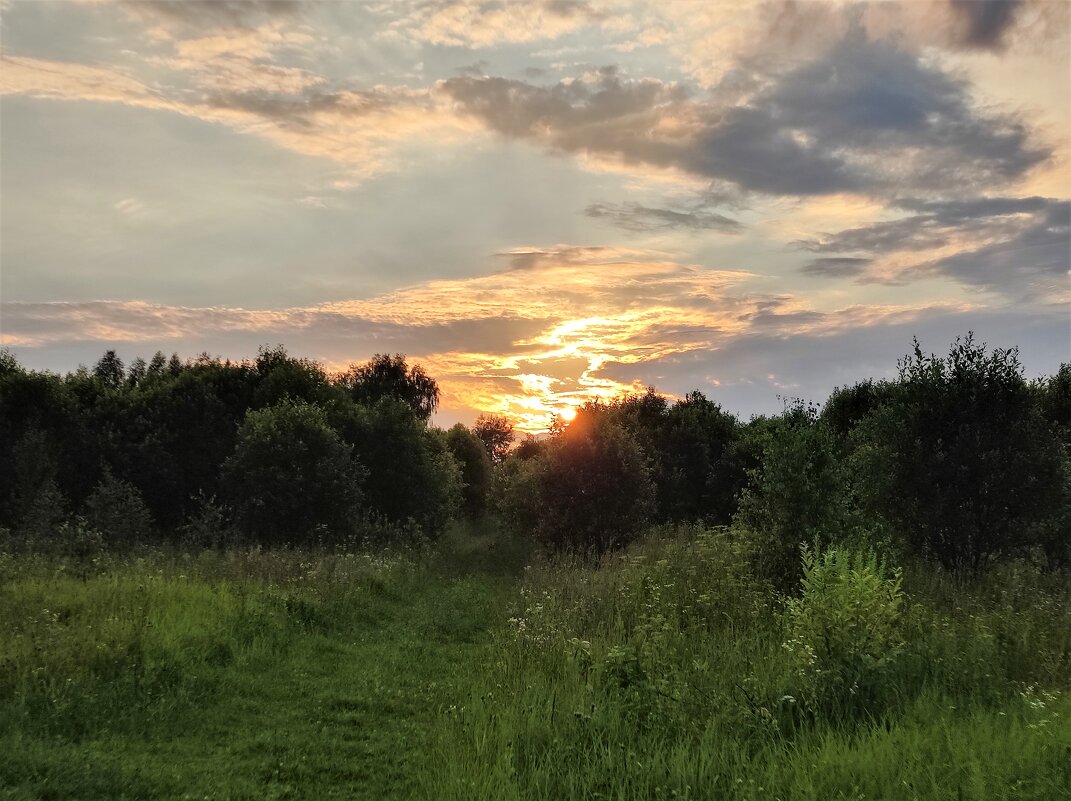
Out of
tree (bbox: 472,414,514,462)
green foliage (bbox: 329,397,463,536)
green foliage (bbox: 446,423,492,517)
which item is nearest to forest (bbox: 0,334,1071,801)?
green foliage (bbox: 329,397,463,536)

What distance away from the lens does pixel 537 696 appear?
8.00m

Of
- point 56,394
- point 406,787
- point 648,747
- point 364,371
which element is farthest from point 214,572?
point 364,371

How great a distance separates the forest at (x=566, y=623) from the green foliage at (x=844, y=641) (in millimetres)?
38

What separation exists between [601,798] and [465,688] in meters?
3.92

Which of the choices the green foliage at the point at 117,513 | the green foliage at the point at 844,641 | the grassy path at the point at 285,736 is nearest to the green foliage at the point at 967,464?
the green foliage at the point at 844,641

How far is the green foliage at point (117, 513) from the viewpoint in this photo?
23.0m

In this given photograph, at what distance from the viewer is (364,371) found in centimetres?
5891

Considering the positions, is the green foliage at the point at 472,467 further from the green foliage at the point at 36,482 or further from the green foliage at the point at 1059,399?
the green foliage at the point at 1059,399

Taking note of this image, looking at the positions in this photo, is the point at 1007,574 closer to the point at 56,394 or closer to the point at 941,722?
the point at 941,722

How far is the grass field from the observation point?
605 centimetres

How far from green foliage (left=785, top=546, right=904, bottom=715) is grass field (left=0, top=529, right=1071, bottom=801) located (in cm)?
5

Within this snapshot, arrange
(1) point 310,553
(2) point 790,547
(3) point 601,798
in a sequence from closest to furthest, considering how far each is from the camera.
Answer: (3) point 601,798 < (2) point 790,547 < (1) point 310,553

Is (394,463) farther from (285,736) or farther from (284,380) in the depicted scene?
(285,736)

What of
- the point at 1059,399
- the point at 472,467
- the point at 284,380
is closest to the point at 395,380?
the point at 472,467
